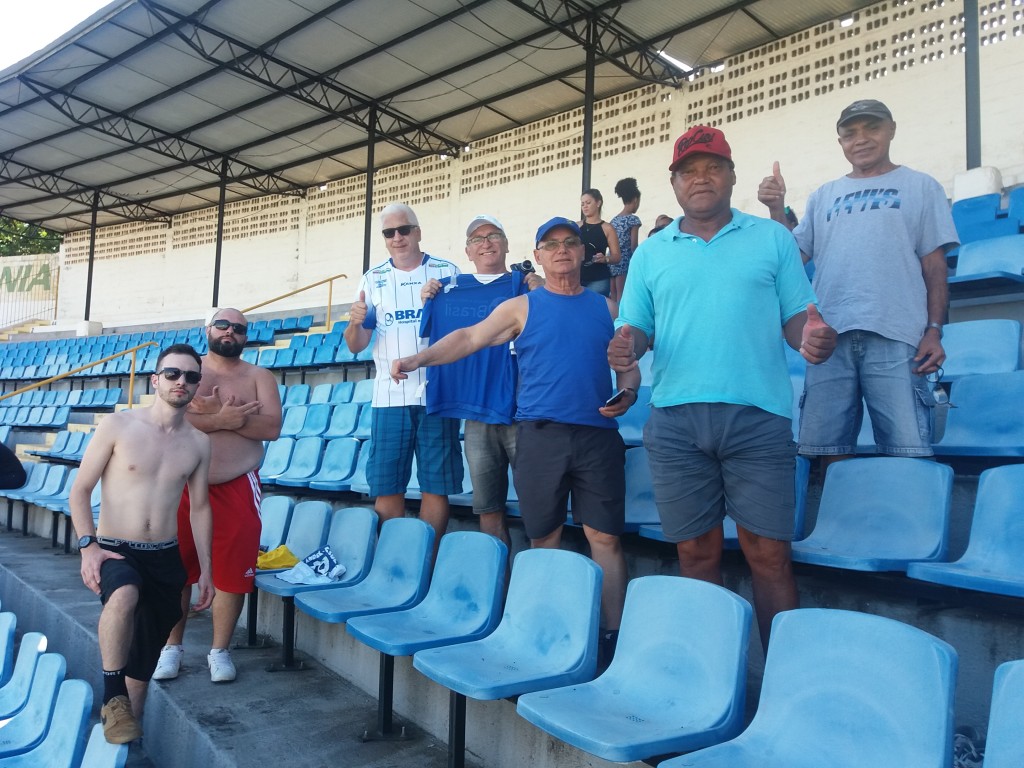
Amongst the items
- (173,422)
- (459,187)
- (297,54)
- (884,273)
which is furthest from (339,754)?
(459,187)

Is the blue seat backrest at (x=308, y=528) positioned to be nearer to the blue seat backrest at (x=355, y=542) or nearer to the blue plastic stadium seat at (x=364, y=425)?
the blue seat backrest at (x=355, y=542)

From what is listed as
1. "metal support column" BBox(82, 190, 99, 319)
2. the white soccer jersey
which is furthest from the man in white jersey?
"metal support column" BBox(82, 190, 99, 319)

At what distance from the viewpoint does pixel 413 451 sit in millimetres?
3277

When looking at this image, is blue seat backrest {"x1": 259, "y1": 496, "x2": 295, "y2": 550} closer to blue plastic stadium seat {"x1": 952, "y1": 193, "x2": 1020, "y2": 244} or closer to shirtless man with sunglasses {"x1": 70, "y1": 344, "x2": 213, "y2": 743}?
shirtless man with sunglasses {"x1": 70, "y1": 344, "x2": 213, "y2": 743}

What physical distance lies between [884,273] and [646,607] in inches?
52.9

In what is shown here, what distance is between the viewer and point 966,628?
191cm

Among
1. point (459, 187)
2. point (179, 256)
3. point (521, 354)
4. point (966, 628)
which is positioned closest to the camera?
point (966, 628)

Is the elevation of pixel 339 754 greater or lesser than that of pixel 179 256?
lesser

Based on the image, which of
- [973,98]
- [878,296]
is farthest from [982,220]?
[878,296]

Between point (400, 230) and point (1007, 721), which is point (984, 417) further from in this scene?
point (400, 230)

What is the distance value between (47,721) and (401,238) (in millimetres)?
2118

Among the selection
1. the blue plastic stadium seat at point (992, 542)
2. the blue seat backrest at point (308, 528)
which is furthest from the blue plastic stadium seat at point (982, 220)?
the blue seat backrest at point (308, 528)

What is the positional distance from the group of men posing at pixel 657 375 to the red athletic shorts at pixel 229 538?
6cm

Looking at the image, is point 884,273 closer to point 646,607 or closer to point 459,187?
point 646,607
